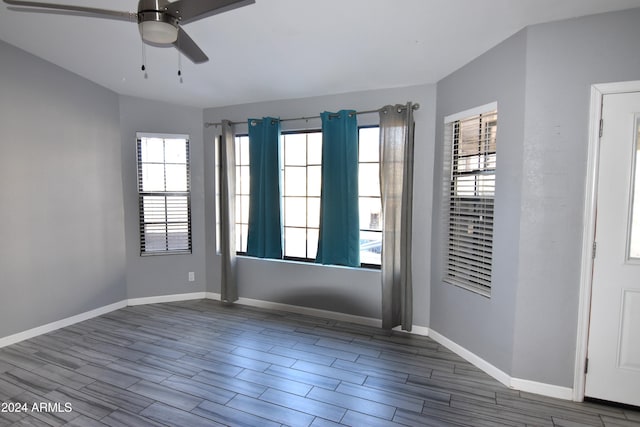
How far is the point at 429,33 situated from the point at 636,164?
1621 millimetres

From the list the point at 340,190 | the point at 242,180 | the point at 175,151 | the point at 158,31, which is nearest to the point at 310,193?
the point at 340,190

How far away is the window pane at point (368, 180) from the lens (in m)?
3.58

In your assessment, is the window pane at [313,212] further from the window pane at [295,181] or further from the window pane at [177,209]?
the window pane at [177,209]

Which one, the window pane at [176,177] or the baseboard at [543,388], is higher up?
the window pane at [176,177]

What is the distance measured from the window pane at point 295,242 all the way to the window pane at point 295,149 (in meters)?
0.83

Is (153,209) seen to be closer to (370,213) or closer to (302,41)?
(370,213)

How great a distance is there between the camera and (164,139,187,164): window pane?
422 cm

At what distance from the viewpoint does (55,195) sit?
10.9 ft

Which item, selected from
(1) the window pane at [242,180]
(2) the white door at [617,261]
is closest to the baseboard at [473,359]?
(2) the white door at [617,261]

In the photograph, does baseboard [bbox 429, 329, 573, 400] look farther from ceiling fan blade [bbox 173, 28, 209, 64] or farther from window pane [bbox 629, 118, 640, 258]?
ceiling fan blade [bbox 173, 28, 209, 64]

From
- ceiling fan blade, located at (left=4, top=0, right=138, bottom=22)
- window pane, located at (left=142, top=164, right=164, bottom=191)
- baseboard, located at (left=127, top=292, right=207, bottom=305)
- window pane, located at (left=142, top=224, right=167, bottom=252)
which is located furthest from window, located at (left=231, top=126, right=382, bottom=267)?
ceiling fan blade, located at (left=4, top=0, right=138, bottom=22)

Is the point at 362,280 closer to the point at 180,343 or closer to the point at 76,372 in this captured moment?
the point at 180,343

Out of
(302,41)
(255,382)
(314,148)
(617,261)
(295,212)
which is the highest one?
(302,41)

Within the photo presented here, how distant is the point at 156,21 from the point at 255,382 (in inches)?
95.8
